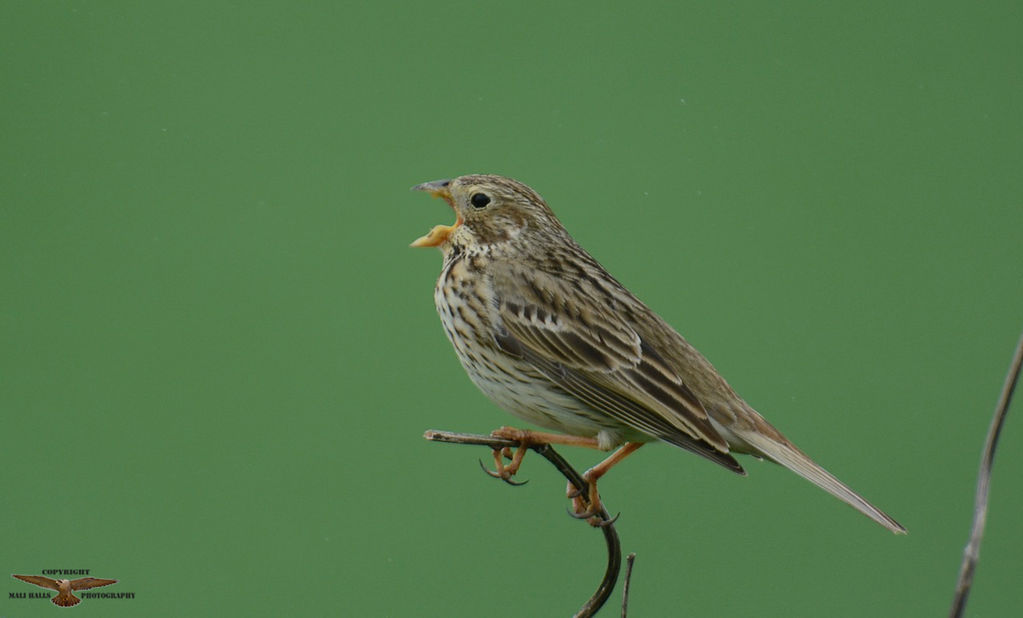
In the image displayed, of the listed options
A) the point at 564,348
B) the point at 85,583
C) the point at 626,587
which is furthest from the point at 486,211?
the point at 626,587

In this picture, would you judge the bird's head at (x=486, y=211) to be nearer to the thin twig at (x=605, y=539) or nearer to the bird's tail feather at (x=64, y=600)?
the thin twig at (x=605, y=539)

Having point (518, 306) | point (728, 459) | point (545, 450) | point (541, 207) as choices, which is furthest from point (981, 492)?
point (541, 207)

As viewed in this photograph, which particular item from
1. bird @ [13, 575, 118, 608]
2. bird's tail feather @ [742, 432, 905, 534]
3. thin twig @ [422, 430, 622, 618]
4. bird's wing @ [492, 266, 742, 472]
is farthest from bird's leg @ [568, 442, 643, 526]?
bird @ [13, 575, 118, 608]

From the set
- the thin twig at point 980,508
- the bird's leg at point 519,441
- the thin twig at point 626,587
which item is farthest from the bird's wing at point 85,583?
the thin twig at point 980,508

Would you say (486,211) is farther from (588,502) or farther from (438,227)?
(588,502)

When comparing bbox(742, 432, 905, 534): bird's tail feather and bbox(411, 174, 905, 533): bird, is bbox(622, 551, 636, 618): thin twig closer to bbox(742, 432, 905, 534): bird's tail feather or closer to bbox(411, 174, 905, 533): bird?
bbox(742, 432, 905, 534): bird's tail feather
